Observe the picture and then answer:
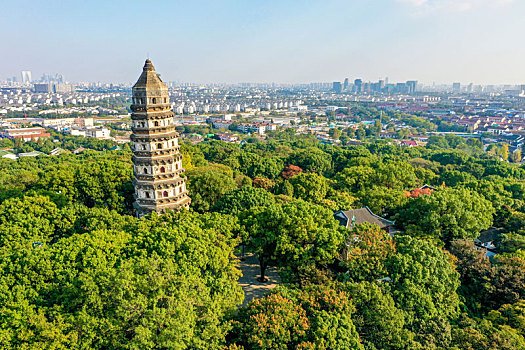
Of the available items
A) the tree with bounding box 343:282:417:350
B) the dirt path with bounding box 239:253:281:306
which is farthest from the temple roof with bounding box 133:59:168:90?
the tree with bounding box 343:282:417:350

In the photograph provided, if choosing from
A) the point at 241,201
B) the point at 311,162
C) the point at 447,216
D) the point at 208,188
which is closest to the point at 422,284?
the point at 447,216

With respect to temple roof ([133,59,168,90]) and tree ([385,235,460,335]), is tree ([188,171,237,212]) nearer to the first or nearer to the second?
temple roof ([133,59,168,90])

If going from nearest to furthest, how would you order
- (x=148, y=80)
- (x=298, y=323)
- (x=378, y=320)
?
(x=298, y=323), (x=378, y=320), (x=148, y=80)

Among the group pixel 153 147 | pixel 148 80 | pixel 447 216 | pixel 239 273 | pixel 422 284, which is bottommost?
pixel 239 273

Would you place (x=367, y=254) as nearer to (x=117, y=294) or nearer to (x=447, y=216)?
(x=447, y=216)

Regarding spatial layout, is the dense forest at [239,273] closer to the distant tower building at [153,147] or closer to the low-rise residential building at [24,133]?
the distant tower building at [153,147]

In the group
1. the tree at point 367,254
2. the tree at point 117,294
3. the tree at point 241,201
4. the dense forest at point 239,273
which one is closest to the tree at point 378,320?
the dense forest at point 239,273

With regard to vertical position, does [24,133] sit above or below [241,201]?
below
